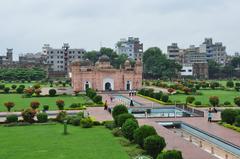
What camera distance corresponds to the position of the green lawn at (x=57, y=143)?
46.8 ft

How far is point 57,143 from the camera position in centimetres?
1644

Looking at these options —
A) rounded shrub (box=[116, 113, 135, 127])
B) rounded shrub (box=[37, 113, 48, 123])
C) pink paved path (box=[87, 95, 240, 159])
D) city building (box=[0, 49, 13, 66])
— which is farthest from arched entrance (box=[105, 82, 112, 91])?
city building (box=[0, 49, 13, 66])

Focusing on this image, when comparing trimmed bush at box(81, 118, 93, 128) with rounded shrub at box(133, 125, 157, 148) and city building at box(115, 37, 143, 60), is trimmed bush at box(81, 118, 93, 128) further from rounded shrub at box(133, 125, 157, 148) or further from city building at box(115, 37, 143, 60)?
city building at box(115, 37, 143, 60)

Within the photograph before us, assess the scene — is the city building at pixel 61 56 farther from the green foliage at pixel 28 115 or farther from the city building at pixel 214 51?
the green foliage at pixel 28 115

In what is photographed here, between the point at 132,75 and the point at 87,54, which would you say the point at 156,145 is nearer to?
the point at 132,75

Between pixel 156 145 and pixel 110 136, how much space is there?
16.8ft

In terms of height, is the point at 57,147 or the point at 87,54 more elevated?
the point at 87,54

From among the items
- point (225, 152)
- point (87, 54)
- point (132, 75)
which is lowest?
point (225, 152)

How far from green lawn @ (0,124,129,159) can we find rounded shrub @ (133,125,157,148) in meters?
0.72

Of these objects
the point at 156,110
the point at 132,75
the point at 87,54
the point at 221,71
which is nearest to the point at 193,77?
the point at 221,71

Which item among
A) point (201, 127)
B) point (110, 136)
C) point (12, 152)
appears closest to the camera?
point (12, 152)

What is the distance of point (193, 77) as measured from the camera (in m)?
91.4

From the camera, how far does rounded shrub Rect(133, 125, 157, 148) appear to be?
14443 mm

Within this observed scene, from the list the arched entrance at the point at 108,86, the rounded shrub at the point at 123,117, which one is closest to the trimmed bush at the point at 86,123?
the rounded shrub at the point at 123,117
